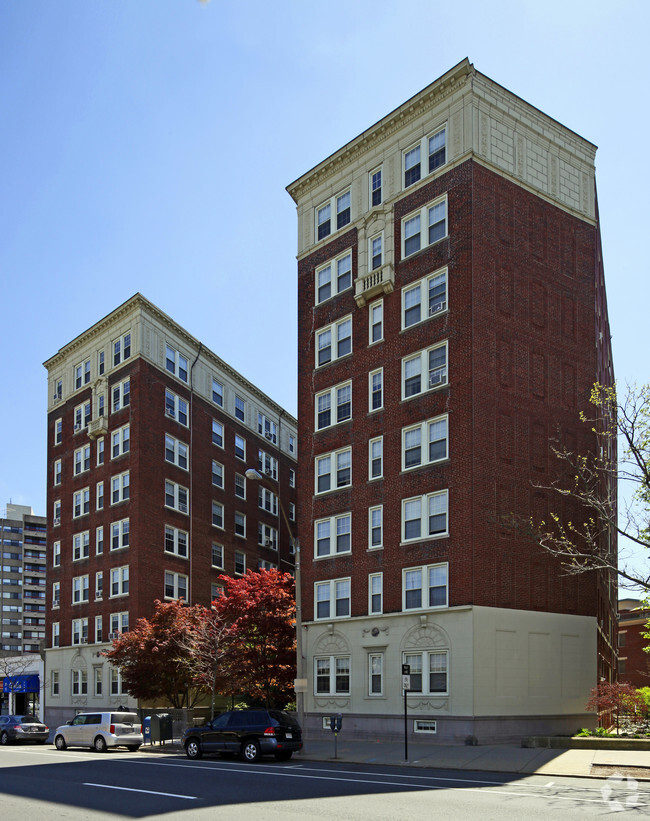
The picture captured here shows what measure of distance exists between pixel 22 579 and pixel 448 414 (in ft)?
387

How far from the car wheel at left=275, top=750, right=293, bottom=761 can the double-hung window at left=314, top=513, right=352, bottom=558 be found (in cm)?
1273

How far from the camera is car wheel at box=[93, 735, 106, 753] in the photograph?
35875mm

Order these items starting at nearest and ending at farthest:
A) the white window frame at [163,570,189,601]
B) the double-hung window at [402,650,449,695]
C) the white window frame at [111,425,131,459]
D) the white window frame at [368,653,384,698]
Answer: the double-hung window at [402,650,449,695], the white window frame at [368,653,384,698], the white window frame at [163,570,189,601], the white window frame at [111,425,131,459]

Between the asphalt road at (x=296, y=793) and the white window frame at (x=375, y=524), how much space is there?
43.0 feet

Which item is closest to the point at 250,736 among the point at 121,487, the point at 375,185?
the point at 375,185

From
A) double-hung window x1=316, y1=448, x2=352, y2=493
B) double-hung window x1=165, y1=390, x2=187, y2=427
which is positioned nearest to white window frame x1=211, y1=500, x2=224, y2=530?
double-hung window x1=165, y1=390, x2=187, y2=427

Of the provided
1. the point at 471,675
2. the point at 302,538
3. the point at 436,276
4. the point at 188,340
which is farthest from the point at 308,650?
the point at 188,340

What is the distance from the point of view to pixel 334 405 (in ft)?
140

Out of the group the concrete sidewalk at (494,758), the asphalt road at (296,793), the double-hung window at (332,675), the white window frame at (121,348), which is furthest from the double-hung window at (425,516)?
the white window frame at (121,348)

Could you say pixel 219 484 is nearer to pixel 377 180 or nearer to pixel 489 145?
pixel 377 180

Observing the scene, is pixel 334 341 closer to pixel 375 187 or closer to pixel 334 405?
pixel 334 405

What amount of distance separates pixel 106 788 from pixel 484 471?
65.4 feet

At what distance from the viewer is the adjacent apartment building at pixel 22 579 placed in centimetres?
13600

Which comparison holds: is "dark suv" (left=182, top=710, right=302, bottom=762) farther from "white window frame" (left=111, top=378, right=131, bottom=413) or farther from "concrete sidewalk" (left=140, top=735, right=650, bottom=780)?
"white window frame" (left=111, top=378, right=131, bottom=413)
